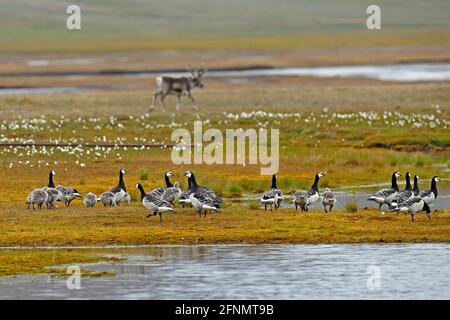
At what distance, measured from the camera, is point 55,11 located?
488 ft

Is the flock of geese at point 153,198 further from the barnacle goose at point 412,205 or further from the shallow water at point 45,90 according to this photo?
the shallow water at point 45,90

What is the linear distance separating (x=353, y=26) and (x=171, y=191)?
119106 mm

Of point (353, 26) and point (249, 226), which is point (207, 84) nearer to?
point (249, 226)

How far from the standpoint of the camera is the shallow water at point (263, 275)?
17594mm

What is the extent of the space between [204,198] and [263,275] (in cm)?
607

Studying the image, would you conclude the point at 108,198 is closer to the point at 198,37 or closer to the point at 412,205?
the point at 412,205

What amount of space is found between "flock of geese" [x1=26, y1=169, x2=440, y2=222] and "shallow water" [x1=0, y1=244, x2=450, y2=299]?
8.69ft

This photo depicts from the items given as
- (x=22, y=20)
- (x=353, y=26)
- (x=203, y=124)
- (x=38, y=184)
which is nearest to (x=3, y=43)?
(x=22, y=20)

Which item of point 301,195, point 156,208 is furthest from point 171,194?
point 301,195

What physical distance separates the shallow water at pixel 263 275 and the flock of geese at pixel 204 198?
265cm

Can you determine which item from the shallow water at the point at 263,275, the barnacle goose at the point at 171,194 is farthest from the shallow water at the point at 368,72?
the shallow water at the point at 263,275

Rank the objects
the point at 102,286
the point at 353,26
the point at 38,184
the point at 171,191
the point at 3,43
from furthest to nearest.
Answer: the point at 353,26 → the point at 3,43 → the point at 38,184 → the point at 171,191 → the point at 102,286

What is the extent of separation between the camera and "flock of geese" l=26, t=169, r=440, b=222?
958 inches

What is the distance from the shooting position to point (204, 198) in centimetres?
2483
